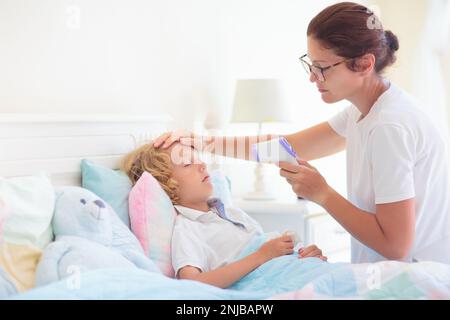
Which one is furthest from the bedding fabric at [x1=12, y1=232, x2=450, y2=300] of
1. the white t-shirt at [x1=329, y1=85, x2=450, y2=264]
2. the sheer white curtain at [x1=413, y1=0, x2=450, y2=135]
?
the sheer white curtain at [x1=413, y1=0, x2=450, y2=135]

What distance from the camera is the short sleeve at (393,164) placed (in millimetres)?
1534

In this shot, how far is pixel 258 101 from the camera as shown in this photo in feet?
8.85

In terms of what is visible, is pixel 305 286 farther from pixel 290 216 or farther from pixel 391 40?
pixel 290 216

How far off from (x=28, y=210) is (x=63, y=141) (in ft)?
1.35

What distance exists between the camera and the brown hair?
63.2 inches

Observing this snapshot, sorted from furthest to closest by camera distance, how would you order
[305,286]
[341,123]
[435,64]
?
[435,64] → [341,123] → [305,286]

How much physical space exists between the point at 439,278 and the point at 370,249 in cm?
47

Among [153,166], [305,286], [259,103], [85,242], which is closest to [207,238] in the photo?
[153,166]

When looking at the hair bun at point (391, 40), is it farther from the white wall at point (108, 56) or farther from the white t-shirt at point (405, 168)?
Answer: the white wall at point (108, 56)

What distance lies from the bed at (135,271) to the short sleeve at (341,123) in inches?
20.0

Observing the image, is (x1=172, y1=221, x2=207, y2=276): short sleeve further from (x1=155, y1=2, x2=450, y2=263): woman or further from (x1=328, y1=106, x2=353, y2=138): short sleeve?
(x1=328, y1=106, x2=353, y2=138): short sleeve

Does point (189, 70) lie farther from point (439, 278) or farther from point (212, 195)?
point (439, 278)

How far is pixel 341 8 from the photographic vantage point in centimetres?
162
